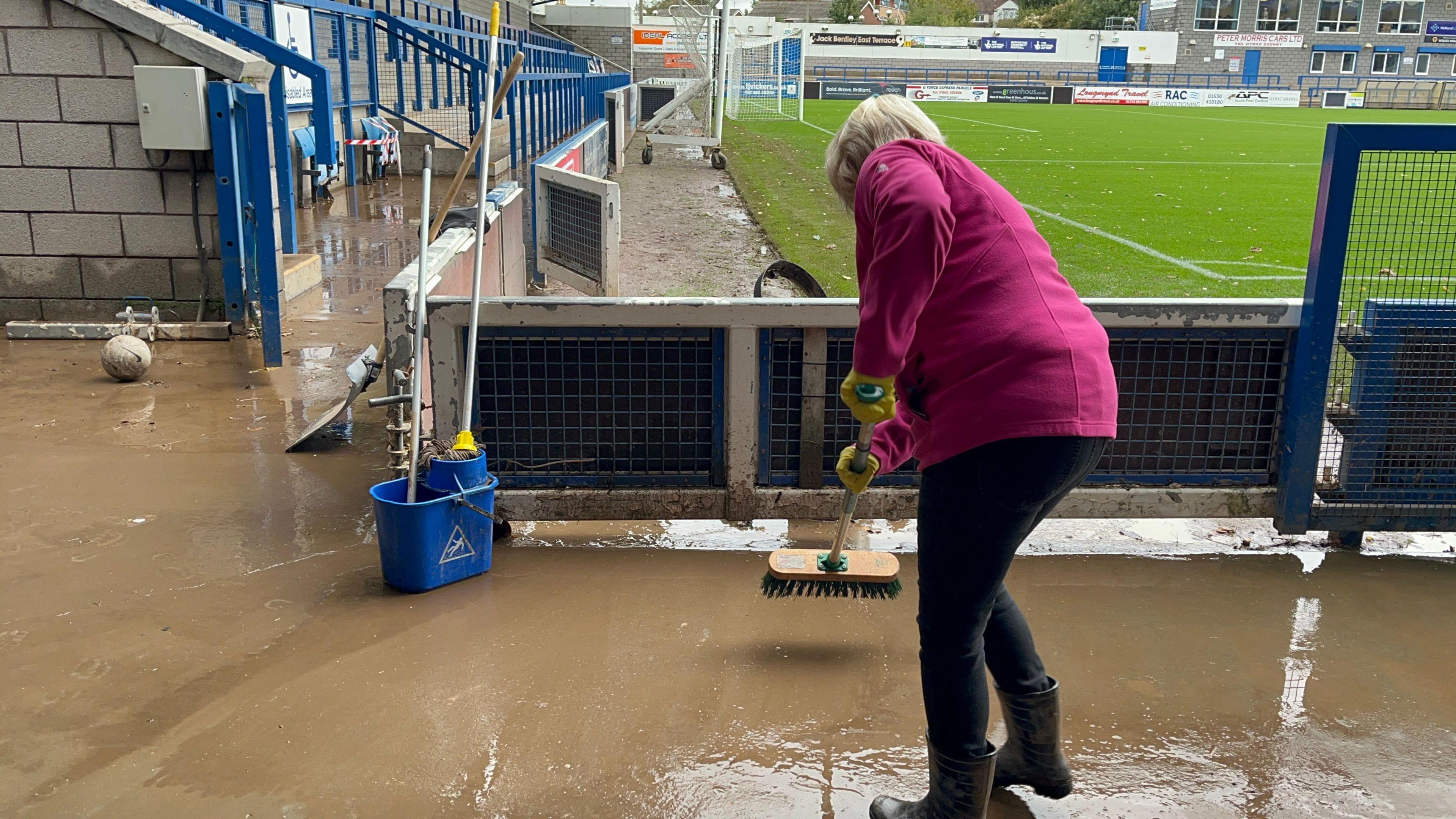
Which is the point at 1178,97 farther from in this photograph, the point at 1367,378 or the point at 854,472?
the point at 854,472

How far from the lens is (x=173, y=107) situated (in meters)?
7.21

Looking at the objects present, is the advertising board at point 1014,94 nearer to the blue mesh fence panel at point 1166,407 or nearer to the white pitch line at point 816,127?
the white pitch line at point 816,127

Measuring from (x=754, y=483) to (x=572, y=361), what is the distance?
2.85 feet

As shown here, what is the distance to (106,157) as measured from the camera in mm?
7500

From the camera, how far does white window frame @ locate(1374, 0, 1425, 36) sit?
7006 centimetres

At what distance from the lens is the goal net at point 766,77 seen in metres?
26.2

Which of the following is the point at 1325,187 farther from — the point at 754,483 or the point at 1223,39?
the point at 1223,39

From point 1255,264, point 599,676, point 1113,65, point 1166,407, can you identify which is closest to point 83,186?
point 599,676

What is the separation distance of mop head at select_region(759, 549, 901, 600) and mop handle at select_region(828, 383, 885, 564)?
7 centimetres

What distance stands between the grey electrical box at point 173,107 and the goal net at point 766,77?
1852 cm

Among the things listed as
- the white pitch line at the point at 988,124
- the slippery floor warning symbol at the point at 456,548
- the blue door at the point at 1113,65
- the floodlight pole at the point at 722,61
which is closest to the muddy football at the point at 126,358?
the slippery floor warning symbol at the point at 456,548

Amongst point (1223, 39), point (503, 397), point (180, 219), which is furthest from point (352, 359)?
point (1223, 39)

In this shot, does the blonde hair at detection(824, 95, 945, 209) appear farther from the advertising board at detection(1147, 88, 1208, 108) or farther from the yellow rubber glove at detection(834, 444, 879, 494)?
the advertising board at detection(1147, 88, 1208, 108)

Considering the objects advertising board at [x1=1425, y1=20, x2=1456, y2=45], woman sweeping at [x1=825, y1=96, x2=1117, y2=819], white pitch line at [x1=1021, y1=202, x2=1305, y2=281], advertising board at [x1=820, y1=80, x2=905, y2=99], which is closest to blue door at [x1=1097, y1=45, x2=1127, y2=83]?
advertising board at [x1=820, y1=80, x2=905, y2=99]
